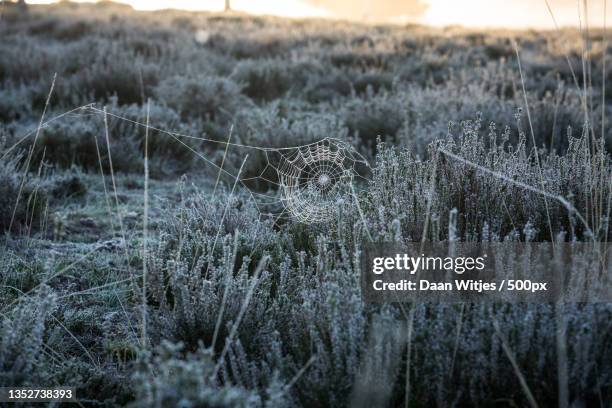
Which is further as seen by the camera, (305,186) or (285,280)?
(305,186)

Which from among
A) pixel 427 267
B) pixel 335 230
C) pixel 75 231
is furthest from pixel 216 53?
pixel 427 267

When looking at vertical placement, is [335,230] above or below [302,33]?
below

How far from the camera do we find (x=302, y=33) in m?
16.0

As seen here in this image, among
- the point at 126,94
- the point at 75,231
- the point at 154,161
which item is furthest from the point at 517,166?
the point at 126,94

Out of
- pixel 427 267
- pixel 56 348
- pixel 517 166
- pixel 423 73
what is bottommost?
pixel 56 348

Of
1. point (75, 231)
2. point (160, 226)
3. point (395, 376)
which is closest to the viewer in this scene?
point (395, 376)

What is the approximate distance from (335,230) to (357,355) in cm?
112

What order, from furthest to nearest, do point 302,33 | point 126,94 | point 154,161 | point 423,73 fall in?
point 302,33 < point 423,73 < point 126,94 < point 154,161

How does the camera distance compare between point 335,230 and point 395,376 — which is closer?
point 395,376

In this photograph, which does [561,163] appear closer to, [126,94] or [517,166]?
[517,166]

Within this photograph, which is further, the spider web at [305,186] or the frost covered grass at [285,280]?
the spider web at [305,186]

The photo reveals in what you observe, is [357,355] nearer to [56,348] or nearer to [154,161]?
[56,348]

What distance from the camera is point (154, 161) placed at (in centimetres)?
586

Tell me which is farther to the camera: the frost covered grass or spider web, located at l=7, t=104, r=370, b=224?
spider web, located at l=7, t=104, r=370, b=224
